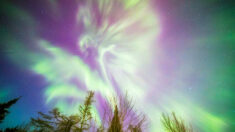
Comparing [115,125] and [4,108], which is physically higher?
[4,108]

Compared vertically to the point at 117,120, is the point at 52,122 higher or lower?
higher

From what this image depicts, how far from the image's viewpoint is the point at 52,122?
30.2 ft

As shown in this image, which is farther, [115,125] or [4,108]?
[4,108]

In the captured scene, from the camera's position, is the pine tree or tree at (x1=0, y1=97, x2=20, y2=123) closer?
the pine tree

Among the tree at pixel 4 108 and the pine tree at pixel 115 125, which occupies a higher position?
the tree at pixel 4 108

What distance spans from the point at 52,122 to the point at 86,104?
3.46 meters

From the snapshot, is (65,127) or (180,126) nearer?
(180,126)

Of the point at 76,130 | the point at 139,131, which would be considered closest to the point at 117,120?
the point at 139,131

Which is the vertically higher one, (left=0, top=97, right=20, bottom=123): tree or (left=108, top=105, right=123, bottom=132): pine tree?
(left=0, top=97, right=20, bottom=123): tree

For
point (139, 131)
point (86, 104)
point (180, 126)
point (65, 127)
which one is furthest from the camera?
point (86, 104)

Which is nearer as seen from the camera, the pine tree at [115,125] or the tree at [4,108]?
the pine tree at [115,125]

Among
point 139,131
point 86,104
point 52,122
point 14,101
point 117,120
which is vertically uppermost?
point 14,101

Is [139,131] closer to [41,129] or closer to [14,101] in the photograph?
[41,129]

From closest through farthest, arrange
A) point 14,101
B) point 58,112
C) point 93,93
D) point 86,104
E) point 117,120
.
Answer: point 117,120 → point 58,112 → point 86,104 → point 93,93 → point 14,101
